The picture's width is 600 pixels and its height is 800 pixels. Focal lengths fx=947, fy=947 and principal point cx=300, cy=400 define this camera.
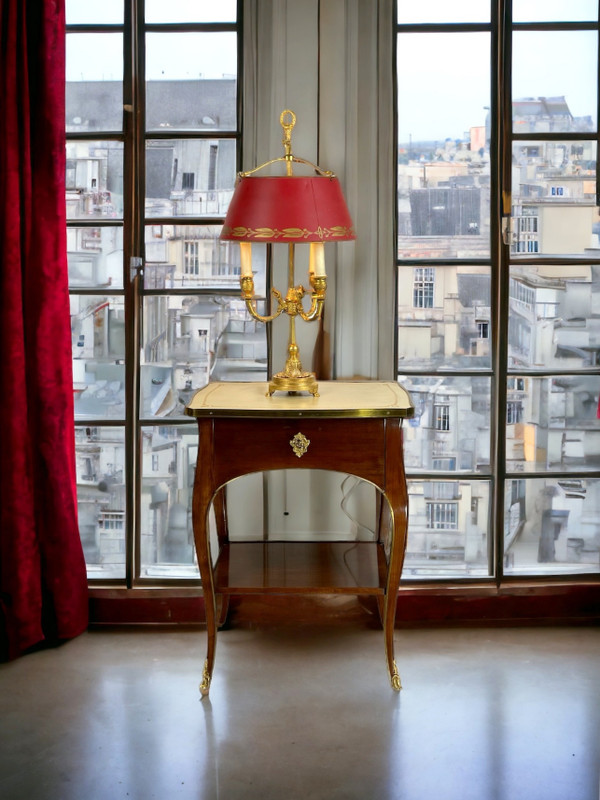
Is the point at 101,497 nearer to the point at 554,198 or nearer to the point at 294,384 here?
the point at 294,384

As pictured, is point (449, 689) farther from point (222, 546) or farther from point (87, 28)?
point (87, 28)

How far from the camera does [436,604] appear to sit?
3.40 metres

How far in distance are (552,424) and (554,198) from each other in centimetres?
80

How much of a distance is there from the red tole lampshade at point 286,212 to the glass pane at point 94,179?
0.64 meters

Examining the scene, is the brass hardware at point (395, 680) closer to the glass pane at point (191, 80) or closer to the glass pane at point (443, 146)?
the glass pane at point (443, 146)

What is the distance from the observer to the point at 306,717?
8.92ft

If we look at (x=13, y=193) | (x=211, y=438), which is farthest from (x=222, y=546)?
(x=13, y=193)

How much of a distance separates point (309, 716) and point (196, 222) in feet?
5.52

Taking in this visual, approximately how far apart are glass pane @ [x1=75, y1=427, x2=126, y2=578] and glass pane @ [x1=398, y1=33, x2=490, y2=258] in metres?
1.26

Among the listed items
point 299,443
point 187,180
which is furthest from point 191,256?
point 299,443

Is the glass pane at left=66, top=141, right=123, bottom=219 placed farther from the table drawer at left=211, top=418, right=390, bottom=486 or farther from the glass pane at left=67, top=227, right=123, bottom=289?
the table drawer at left=211, top=418, right=390, bottom=486

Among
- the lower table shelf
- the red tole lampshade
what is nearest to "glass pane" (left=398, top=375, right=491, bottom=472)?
the lower table shelf

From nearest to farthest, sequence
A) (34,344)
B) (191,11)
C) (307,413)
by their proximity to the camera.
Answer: (307,413) < (34,344) < (191,11)

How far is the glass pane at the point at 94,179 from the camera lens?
330cm
